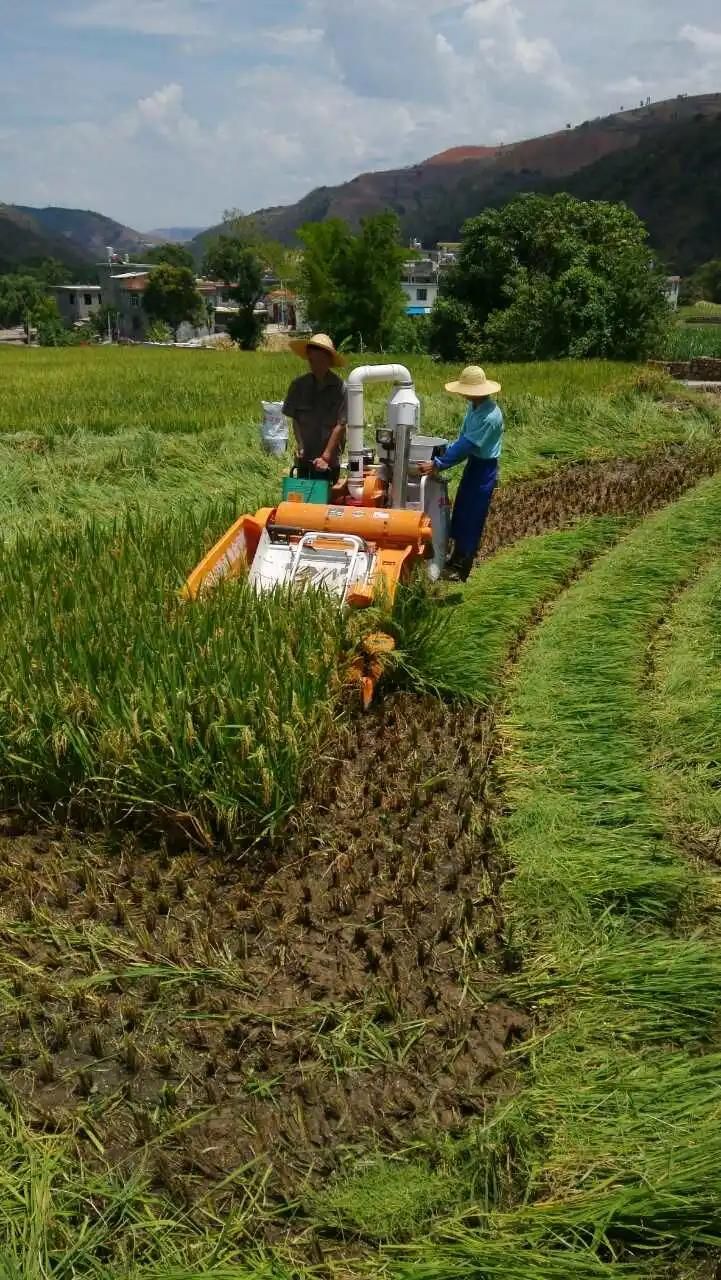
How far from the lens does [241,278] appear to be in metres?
57.8

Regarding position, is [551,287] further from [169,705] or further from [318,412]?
[169,705]

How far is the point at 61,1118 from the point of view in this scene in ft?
7.19

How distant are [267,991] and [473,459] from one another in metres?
3.60

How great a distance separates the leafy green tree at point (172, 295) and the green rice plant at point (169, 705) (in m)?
77.5

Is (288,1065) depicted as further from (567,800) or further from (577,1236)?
(567,800)

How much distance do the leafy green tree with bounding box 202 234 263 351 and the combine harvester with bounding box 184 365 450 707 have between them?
4879 centimetres

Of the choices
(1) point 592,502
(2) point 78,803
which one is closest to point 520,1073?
(2) point 78,803

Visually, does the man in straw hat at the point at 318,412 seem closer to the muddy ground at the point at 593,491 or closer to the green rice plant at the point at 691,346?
the muddy ground at the point at 593,491

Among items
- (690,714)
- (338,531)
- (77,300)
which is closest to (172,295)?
(77,300)

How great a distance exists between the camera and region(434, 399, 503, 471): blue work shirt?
5242 mm

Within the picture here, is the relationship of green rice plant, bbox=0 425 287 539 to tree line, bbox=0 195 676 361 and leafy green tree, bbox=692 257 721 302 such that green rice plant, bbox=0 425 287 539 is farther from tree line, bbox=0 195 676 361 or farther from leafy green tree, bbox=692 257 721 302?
leafy green tree, bbox=692 257 721 302

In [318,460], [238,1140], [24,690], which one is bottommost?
[238,1140]

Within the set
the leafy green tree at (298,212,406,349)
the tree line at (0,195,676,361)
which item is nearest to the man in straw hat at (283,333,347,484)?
the tree line at (0,195,676,361)

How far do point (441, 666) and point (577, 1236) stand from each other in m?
2.80
